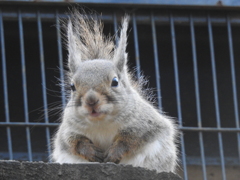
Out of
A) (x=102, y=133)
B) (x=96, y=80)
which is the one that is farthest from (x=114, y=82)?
(x=102, y=133)

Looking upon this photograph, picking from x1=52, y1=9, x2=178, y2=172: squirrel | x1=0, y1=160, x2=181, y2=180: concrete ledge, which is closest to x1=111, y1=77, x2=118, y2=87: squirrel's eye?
x1=52, y1=9, x2=178, y2=172: squirrel

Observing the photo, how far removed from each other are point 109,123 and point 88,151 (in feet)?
0.51

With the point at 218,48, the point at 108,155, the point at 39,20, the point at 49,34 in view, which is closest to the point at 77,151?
the point at 108,155

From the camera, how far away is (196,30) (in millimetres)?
5426

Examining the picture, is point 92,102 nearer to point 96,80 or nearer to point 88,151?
point 96,80

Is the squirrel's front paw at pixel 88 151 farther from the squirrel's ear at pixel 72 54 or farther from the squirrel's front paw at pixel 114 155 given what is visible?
the squirrel's ear at pixel 72 54

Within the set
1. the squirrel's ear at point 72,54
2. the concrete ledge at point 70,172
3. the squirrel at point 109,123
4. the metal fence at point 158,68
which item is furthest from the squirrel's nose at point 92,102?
the metal fence at point 158,68

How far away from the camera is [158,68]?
5062mm

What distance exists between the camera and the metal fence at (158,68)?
5012 millimetres

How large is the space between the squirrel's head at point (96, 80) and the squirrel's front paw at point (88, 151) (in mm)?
146

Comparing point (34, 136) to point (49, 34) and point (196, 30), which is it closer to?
point (49, 34)

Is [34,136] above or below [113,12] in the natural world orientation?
below

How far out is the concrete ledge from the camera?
73.9 inches

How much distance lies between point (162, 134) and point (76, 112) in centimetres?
46
